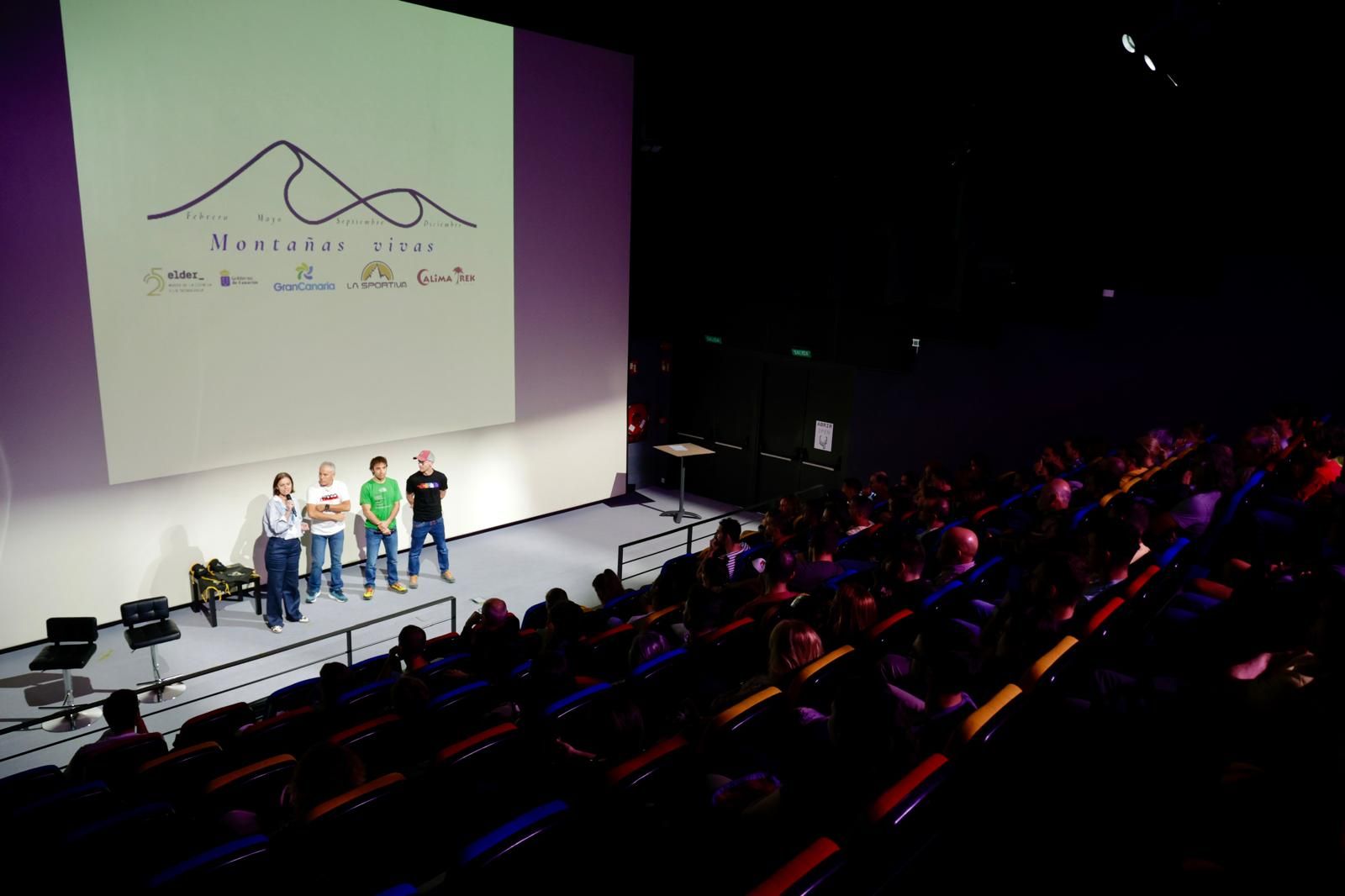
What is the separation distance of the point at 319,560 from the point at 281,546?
68 centimetres

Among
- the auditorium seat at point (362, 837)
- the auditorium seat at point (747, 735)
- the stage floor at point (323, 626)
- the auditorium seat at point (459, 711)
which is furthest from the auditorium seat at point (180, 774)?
the auditorium seat at point (747, 735)

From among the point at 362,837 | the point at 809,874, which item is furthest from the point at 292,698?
the point at 809,874

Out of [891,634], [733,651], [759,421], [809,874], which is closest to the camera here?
[809,874]

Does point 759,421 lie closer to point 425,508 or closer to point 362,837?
point 425,508

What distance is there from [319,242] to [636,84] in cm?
409

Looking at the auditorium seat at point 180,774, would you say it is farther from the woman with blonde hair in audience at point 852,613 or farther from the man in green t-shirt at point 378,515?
the man in green t-shirt at point 378,515

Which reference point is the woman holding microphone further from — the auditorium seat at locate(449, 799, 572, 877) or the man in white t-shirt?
the auditorium seat at locate(449, 799, 572, 877)

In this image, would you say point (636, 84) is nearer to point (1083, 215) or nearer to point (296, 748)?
point (1083, 215)

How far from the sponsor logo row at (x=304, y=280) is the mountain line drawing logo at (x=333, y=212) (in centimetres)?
40

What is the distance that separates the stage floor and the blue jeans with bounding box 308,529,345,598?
0.14m

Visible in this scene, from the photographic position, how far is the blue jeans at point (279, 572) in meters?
6.64

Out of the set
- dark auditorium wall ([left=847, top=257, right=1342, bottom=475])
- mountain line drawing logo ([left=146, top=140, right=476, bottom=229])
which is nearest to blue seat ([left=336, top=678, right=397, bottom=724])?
mountain line drawing logo ([left=146, top=140, right=476, bottom=229])

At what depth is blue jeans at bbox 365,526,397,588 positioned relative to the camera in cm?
741

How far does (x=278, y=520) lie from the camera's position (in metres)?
6.61
